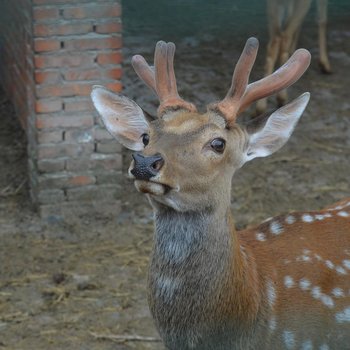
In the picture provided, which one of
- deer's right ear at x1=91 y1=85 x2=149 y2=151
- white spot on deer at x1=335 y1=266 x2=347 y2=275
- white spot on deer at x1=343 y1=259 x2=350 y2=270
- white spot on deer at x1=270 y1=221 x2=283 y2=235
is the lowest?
white spot on deer at x1=335 y1=266 x2=347 y2=275

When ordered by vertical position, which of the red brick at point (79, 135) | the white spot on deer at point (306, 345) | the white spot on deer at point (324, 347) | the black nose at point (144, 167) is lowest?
the red brick at point (79, 135)

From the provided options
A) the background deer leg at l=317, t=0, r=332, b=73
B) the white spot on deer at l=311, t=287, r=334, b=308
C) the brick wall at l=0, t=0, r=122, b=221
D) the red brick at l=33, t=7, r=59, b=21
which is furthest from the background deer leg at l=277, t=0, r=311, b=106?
the white spot on deer at l=311, t=287, r=334, b=308

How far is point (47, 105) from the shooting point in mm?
6531

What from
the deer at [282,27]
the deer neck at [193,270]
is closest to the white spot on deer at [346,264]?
the deer neck at [193,270]

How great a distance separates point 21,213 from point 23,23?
1.28m

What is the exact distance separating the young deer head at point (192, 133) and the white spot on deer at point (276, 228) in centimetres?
38

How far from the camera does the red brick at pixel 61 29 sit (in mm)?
6371

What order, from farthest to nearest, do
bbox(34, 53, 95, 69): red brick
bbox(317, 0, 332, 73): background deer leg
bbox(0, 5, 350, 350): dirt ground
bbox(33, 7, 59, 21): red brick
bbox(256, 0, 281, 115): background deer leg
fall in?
bbox(317, 0, 332, 73): background deer leg, bbox(256, 0, 281, 115): background deer leg, bbox(34, 53, 95, 69): red brick, bbox(33, 7, 59, 21): red brick, bbox(0, 5, 350, 350): dirt ground

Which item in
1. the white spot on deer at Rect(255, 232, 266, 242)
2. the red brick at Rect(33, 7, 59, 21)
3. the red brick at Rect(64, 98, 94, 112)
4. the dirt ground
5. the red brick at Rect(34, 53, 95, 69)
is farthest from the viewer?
the red brick at Rect(64, 98, 94, 112)

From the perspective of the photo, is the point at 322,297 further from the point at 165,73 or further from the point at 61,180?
the point at 61,180

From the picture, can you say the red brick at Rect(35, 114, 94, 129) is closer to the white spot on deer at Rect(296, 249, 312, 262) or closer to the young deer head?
the young deer head

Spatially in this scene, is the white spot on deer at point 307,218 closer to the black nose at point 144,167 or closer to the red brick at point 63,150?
the black nose at point 144,167

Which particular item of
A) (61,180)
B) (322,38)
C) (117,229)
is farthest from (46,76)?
(322,38)

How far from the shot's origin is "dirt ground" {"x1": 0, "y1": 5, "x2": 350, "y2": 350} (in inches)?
225
